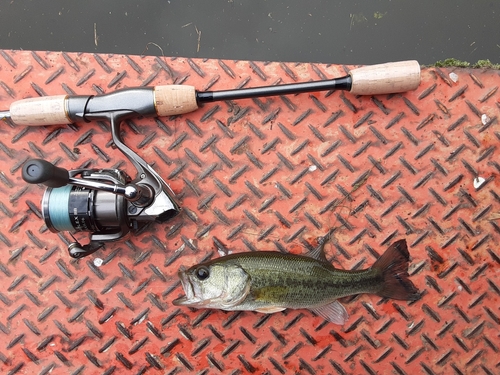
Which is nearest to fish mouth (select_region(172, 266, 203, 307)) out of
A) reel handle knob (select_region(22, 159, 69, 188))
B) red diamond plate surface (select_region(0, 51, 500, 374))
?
red diamond plate surface (select_region(0, 51, 500, 374))

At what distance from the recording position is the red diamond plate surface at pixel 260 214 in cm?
283

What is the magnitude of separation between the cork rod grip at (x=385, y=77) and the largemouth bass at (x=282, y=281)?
0.99 metres

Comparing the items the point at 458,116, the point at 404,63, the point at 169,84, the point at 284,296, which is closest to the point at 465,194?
the point at 458,116

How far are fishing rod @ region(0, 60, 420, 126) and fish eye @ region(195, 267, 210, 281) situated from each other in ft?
3.26

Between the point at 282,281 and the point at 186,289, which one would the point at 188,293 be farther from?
the point at 282,281

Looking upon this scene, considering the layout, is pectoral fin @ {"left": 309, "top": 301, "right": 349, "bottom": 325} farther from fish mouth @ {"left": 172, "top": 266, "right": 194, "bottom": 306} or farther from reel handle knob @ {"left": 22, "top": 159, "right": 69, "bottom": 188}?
reel handle knob @ {"left": 22, "top": 159, "right": 69, "bottom": 188}

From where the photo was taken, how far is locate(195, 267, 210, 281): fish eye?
101 inches

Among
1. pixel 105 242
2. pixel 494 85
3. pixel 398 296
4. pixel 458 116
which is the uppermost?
pixel 494 85

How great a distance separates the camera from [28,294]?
2852 mm

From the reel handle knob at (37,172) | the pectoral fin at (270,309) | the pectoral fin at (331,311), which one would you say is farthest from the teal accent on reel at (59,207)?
the pectoral fin at (331,311)

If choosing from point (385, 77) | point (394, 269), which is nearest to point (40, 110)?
point (385, 77)

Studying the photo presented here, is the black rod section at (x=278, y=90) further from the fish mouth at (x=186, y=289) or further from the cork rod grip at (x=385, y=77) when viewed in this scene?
the fish mouth at (x=186, y=289)

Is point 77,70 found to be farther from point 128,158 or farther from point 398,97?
point 398,97

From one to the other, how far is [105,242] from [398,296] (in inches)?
74.0
